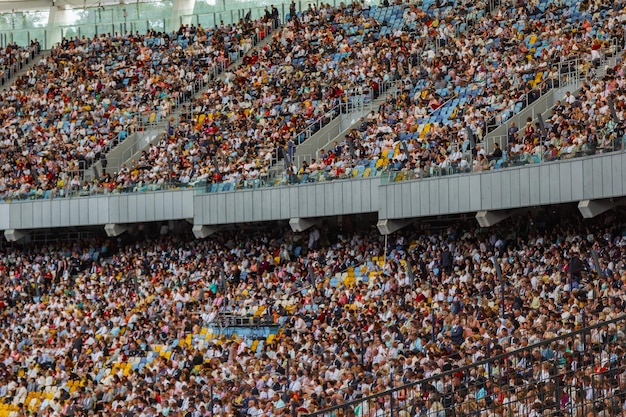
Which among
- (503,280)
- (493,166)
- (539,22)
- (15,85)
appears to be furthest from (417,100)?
(15,85)

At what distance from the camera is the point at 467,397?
15766mm

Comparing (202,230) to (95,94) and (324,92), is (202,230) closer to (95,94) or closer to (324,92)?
(324,92)

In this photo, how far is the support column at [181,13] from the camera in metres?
50.3

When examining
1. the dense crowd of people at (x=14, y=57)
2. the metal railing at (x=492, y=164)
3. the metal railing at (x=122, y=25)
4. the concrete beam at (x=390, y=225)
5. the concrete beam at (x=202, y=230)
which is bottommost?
the concrete beam at (x=390, y=225)

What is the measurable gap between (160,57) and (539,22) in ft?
50.8

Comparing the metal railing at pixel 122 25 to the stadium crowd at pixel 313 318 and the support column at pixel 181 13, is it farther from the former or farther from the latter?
the stadium crowd at pixel 313 318

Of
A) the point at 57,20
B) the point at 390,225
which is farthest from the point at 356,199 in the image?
the point at 57,20

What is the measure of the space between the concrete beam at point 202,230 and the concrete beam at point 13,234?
7.19 m

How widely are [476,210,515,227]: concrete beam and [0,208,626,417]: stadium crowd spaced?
35cm

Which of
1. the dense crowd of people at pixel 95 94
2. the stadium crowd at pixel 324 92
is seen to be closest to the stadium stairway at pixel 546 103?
the stadium crowd at pixel 324 92

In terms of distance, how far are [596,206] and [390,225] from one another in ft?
20.1

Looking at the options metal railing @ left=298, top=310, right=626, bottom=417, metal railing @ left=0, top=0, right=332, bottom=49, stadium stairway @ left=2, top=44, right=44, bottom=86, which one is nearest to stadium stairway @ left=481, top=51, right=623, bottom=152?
metal railing @ left=298, top=310, right=626, bottom=417

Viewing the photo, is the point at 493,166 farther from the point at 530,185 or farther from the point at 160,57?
the point at 160,57

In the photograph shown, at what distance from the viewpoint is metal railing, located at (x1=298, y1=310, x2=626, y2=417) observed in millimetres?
14711
